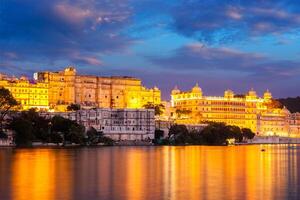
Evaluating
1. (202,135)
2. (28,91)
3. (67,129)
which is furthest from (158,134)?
(67,129)

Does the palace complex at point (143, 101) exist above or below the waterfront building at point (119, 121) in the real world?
above

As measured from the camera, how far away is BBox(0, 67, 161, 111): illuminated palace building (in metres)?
117

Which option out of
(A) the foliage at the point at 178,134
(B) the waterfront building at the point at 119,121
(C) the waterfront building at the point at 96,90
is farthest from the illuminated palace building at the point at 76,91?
(A) the foliage at the point at 178,134

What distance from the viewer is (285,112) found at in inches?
6447

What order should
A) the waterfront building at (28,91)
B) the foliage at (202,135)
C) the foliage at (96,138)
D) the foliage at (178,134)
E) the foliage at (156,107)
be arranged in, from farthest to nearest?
the foliage at (156,107)
the waterfront building at (28,91)
the foliage at (202,135)
the foliage at (178,134)
the foliage at (96,138)

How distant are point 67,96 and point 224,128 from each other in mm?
30857

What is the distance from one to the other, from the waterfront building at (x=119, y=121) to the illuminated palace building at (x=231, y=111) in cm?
3471

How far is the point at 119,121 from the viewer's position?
4040 inches

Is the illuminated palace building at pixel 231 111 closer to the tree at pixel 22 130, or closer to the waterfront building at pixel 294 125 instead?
the waterfront building at pixel 294 125

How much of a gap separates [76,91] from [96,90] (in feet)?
18.3

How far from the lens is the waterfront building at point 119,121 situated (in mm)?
99375

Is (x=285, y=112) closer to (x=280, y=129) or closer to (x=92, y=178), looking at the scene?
(x=280, y=129)

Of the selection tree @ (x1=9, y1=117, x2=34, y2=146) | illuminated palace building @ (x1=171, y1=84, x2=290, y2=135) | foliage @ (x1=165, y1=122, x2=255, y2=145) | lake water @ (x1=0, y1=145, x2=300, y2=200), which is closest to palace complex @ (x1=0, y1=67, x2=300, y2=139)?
illuminated palace building @ (x1=171, y1=84, x2=290, y2=135)

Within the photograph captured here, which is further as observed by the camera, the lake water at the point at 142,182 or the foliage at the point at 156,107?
the foliage at the point at 156,107
